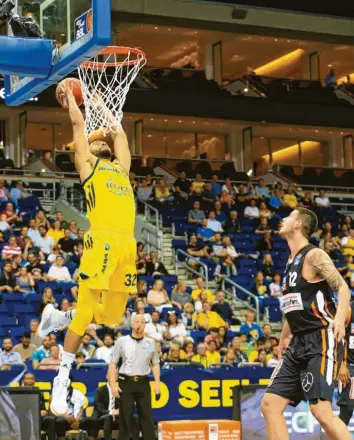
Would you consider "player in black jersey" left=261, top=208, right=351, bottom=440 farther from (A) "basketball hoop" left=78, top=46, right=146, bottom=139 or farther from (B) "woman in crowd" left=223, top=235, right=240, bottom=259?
(B) "woman in crowd" left=223, top=235, right=240, bottom=259

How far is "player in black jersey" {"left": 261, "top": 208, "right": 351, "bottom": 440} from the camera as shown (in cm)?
855

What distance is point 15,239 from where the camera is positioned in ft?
68.1

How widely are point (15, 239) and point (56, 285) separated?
60.5 inches

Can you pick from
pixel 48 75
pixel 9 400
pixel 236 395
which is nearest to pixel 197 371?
pixel 236 395

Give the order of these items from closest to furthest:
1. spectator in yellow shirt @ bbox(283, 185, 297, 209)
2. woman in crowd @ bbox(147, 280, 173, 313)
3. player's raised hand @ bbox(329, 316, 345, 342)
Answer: player's raised hand @ bbox(329, 316, 345, 342) < woman in crowd @ bbox(147, 280, 173, 313) < spectator in yellow shirt @ bbox(283, 185, 297, 209)

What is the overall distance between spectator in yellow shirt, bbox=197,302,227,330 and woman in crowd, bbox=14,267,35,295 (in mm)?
3486

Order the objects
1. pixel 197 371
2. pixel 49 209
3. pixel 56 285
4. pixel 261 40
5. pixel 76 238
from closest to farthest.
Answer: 1. pixel 197 371
2. pixel 56 285
3. pixel 76 238
4. pixel 49 209
5. pixel 261 40

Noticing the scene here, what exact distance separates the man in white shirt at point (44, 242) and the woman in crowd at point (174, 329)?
3.64 meters

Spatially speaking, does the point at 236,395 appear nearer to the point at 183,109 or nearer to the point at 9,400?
the point at 9,400

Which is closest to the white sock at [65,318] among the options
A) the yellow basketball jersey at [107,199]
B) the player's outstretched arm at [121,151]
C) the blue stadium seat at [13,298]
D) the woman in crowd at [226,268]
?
the yellow basketball jersey at [107,199]

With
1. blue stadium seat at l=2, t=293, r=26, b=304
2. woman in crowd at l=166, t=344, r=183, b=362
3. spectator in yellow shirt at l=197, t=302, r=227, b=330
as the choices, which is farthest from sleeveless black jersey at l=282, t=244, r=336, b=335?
spectator in yellow shirt at l=197, t=302, r=227, b=330

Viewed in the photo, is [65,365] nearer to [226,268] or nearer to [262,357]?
[262,357]

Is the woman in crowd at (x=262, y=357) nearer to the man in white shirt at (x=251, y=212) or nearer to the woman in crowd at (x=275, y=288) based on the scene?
the woman in crowd at (x=275, y=288)

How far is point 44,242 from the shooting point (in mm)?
21625
